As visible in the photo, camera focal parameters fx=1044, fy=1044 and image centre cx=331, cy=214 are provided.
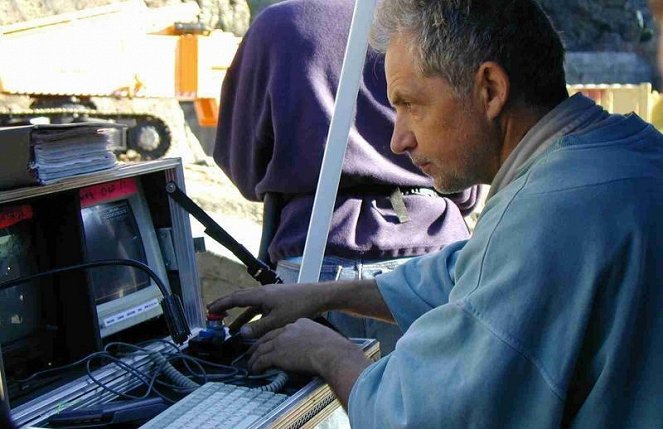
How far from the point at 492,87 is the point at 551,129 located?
0.10 m

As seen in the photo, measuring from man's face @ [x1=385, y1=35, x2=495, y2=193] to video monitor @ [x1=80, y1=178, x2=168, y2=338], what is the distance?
2.18 feet

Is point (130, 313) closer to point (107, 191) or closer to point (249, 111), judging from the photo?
point (107, 191)

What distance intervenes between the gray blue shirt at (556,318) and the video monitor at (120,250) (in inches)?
29.4

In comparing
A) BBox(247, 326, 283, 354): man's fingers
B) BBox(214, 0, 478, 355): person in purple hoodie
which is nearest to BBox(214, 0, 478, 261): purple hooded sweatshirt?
BBox(214, 0, 478, 355): person in purple hoodie

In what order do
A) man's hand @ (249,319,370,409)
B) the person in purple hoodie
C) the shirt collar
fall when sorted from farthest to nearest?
the person in purple hoodie
man's hand @ (249,319,370,409)
the shirt collar

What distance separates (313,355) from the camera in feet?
5.37

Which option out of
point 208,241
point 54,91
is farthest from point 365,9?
point 54,91

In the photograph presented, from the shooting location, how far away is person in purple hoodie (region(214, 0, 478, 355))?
265 cm

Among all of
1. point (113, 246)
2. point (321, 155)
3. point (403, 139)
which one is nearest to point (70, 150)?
point (113, 246)

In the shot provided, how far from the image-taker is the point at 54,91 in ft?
29.9

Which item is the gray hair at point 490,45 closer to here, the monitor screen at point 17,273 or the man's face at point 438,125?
the man's face at point 438,125

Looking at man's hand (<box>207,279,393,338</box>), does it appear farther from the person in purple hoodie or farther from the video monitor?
the person in purple hoodie

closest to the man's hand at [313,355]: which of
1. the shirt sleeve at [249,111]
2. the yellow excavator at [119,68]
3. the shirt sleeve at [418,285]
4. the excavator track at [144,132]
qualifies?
the shirt sleeve at [418,285]

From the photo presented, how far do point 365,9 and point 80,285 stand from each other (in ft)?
2.70
